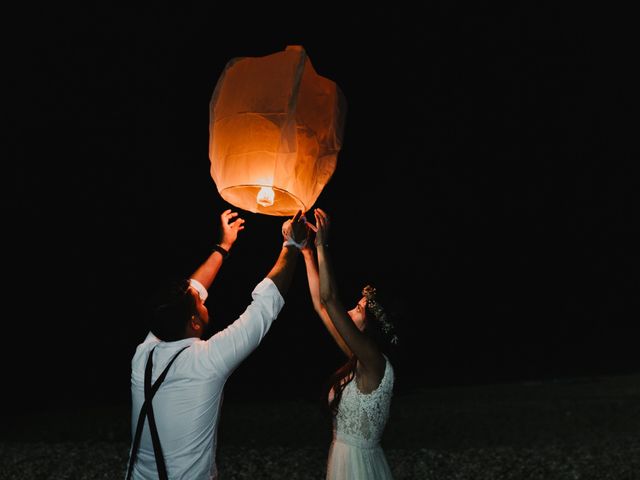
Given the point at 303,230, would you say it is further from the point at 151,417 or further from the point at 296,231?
the point at 151,417

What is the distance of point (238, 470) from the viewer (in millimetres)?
8203

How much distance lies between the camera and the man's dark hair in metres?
2.48

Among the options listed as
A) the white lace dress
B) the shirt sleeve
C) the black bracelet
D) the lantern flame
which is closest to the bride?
the white lace dress

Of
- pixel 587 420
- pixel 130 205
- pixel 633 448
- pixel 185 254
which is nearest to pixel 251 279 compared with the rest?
pixel 185 254

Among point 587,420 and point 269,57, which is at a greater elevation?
point 269,57

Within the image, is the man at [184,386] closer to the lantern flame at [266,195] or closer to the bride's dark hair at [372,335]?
the lantern flame at [266,195]

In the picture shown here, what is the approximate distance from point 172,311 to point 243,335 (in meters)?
0.35

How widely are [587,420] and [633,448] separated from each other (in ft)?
13.5

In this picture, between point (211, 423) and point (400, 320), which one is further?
point (400, 320)

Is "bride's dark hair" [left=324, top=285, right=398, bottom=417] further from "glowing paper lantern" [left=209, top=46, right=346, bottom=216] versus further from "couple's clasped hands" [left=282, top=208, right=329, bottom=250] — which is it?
"glowing paper lantern" [left=209, top=46, right=346, bottom=216]

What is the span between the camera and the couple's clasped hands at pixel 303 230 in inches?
108

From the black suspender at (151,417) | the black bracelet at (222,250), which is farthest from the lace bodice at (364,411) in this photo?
the black suspender at (151,417)

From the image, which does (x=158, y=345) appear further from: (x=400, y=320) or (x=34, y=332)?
(x=34, y=332)

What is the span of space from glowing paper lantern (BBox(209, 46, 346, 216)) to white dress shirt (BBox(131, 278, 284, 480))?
0.51 metres
